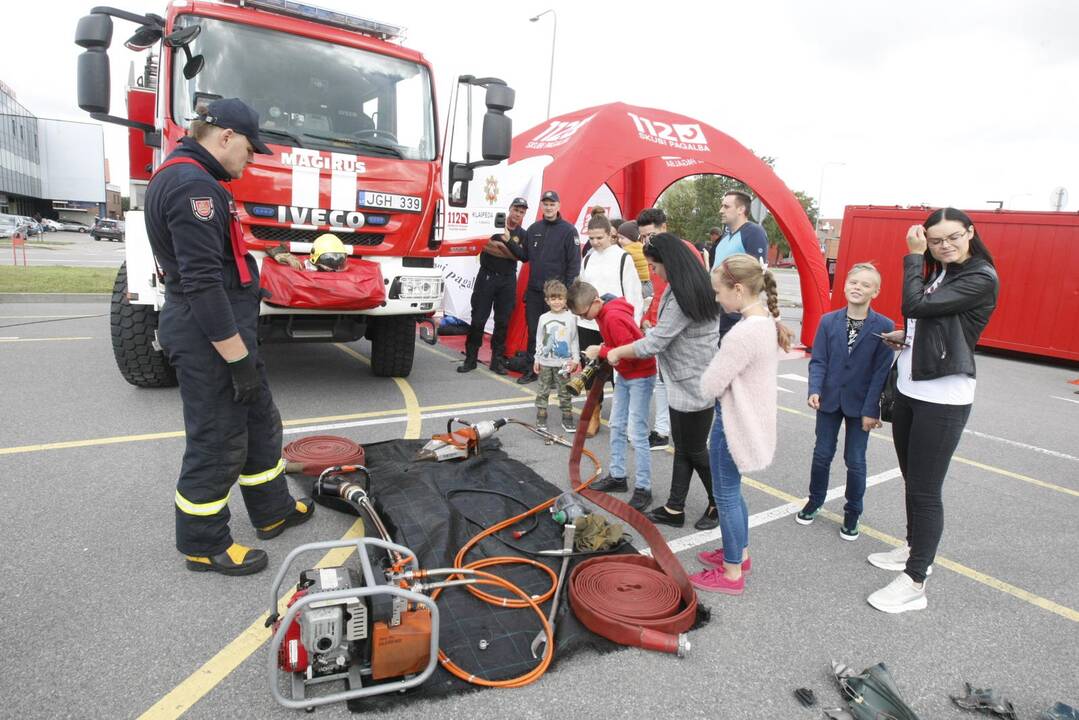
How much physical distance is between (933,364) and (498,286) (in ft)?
16.8

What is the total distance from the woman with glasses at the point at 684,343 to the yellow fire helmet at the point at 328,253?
2635mm

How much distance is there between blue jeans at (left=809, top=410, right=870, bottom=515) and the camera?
363cm

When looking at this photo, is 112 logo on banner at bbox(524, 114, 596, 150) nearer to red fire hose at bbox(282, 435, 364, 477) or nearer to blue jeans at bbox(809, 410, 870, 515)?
red fire hose at bbox(282, 435, 364, 477)

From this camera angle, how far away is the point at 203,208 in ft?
8.80

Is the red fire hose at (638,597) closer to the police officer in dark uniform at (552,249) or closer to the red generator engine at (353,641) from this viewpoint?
the red generator engine at (353,641)

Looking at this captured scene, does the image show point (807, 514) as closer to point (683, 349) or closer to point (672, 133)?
point (683, 349)

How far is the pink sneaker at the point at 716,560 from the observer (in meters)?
3.32

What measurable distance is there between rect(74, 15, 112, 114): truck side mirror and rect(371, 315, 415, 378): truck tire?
2803 mm

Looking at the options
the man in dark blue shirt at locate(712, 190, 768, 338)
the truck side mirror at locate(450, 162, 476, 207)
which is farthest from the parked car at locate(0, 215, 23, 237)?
the man in dark blue shirt at locate(712, 190, 768, 338)

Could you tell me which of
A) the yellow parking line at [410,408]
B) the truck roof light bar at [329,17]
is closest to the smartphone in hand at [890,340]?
the yellow parking line at [410,408]

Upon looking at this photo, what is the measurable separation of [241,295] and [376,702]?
6.18 feet

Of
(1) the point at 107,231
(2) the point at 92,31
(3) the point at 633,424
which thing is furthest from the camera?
(1) the point at 107,231

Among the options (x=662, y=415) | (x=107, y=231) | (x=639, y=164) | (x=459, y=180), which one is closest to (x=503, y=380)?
(x=459, y=180)

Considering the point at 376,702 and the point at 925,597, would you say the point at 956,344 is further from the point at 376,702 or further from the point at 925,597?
the point at 376,702
